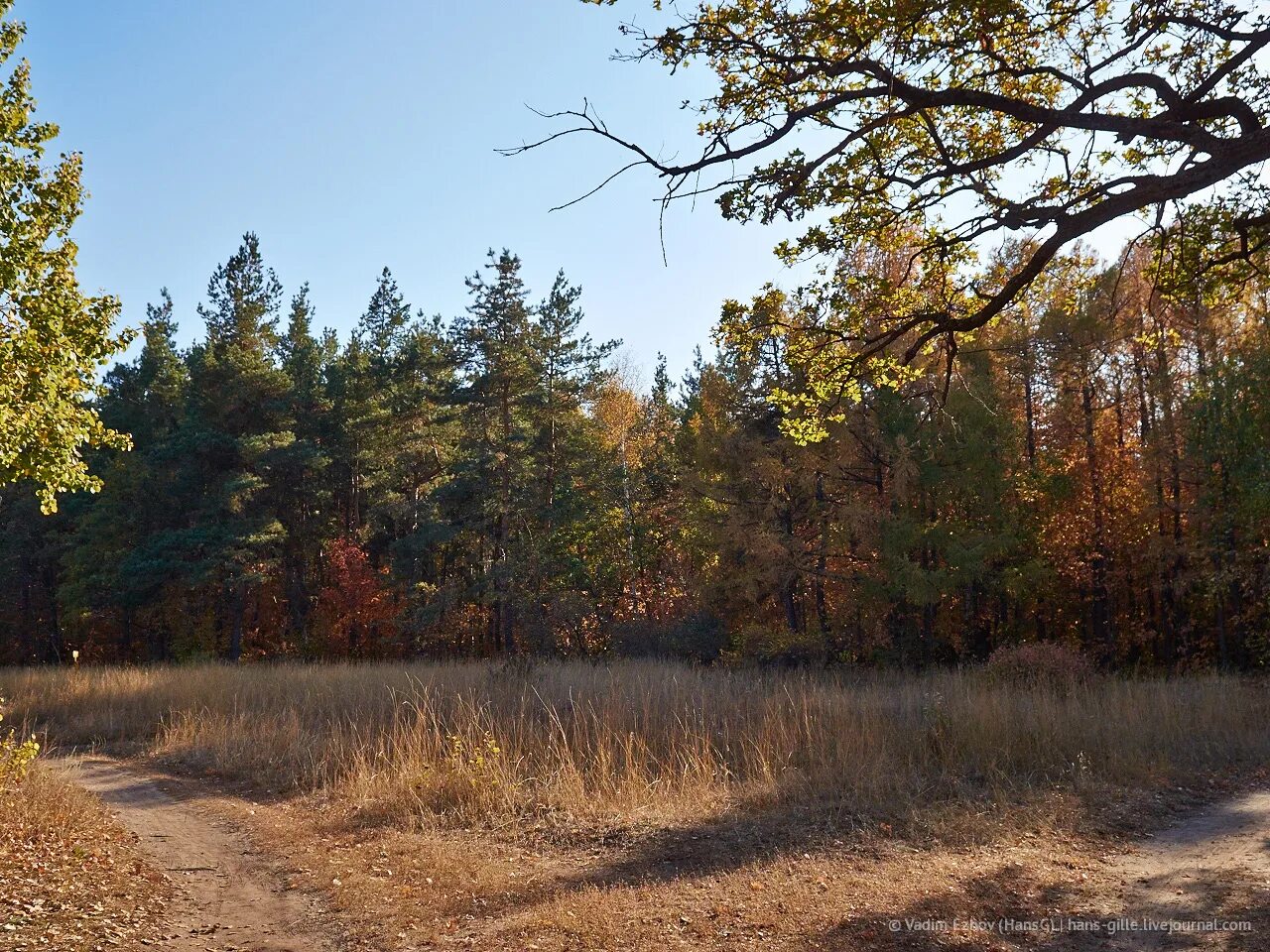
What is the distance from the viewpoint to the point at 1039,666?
16.8m

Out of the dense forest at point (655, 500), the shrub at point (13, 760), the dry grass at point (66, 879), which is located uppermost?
the dense forest at point (655, 500)

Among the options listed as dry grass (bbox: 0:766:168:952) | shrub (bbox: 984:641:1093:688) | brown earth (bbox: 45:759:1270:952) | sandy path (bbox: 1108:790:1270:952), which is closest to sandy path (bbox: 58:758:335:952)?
brown earth (bbox: 45:759:1270:952)

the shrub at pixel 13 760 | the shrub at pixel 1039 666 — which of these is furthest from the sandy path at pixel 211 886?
the shrub at pixel 1039 666

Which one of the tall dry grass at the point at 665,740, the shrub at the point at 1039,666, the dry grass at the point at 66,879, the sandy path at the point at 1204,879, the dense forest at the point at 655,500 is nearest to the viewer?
the sandy path at the point at 1204,879

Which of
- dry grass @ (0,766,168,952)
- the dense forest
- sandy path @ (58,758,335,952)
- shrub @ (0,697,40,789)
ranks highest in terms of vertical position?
the dense forest

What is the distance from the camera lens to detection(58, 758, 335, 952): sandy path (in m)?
5.13

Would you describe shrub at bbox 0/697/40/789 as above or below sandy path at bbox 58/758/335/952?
above

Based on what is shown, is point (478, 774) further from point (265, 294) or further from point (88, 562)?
point (265, 294)

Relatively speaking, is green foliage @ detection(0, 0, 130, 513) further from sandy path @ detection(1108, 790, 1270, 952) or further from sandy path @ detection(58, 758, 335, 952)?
sandy path @ detection(1108, 790, 1270, 952)

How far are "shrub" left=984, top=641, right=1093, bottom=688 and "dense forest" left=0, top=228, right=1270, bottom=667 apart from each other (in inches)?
132

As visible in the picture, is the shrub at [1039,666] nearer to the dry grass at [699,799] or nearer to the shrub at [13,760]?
the dry grass at [699,799]

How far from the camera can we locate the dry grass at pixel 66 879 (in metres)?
5.05

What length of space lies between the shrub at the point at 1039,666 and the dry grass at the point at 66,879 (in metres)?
13.7

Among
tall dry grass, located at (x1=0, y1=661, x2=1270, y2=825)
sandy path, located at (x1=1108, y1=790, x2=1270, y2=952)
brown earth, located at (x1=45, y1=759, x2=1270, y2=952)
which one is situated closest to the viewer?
sandy path, located at (x1=1108, y1=790, x2=1270, y2=952)
